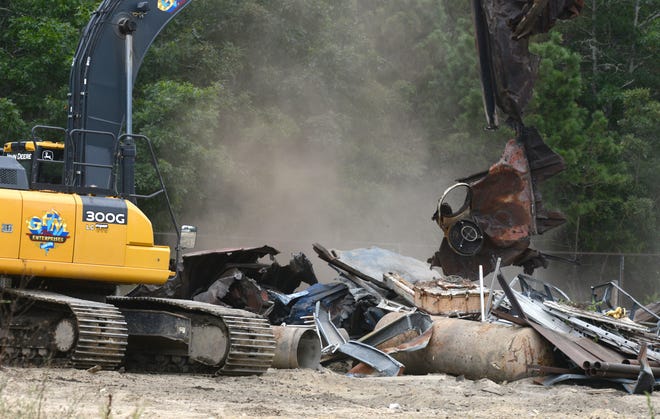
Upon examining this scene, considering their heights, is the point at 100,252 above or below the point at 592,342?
above

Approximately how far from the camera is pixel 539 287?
60.6 ft

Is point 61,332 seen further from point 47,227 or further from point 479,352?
point 479,352

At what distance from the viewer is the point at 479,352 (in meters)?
12.0

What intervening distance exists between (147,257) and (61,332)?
1.10m

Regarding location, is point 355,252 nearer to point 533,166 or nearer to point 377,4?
point 533,166

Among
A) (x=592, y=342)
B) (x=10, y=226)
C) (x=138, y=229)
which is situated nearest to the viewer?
(x=10, y=226)

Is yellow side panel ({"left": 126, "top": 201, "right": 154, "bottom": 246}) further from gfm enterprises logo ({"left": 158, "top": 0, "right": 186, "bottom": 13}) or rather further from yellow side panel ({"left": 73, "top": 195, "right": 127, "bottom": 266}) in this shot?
gfm enterprises logo ({"left": 158, "top": 0, "right": 186, "bottom": 13})

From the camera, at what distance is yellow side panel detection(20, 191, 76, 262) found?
33.3 feet

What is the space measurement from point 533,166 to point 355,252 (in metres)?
3.78

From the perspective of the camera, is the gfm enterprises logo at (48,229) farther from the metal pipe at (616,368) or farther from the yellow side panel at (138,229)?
the metal pipe at (616,368)

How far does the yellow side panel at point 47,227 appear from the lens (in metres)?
10.1

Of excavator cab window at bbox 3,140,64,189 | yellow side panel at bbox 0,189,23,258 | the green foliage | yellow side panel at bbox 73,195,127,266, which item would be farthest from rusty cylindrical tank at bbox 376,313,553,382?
the green foliage

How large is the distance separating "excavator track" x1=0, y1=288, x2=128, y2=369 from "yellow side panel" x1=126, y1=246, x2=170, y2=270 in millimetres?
528

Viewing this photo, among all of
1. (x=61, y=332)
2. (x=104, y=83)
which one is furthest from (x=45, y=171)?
(x=61, y=332)
